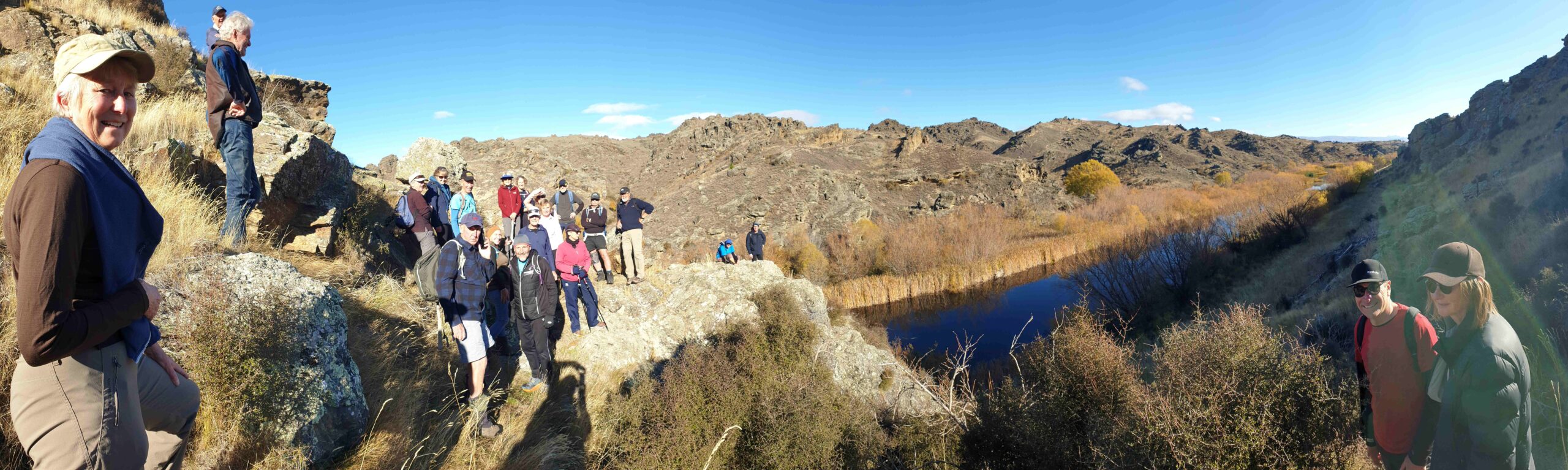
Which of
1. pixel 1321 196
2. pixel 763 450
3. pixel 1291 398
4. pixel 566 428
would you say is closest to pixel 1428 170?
pixel 1321 196

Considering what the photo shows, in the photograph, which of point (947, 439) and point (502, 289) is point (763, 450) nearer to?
point (947, 439)

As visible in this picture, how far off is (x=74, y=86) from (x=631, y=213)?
7892 mm

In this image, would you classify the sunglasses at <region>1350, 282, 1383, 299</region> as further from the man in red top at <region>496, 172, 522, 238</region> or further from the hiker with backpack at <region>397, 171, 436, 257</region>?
the man in red top at <region>496, 172, 522, 238</region>

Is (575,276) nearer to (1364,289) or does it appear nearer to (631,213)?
(631,213)

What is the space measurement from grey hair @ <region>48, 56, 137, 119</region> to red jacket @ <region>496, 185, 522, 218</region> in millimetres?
6766

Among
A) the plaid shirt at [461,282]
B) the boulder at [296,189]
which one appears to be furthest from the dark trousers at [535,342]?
the boulder at [296,189]

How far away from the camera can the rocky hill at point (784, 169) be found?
2331 centimetres

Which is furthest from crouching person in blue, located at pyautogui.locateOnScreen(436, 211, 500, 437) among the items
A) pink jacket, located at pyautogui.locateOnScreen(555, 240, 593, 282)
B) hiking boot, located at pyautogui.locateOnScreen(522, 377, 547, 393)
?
pink jacket, located at pyautogui.locateOnScreen(555, 240, 593, 282)

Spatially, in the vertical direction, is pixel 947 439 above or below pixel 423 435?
below

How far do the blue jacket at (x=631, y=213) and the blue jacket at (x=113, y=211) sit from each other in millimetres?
7626

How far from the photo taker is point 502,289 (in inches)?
213

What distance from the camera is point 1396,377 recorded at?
2803mm

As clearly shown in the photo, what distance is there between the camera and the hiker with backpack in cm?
648

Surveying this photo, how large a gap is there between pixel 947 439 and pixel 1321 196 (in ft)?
108
